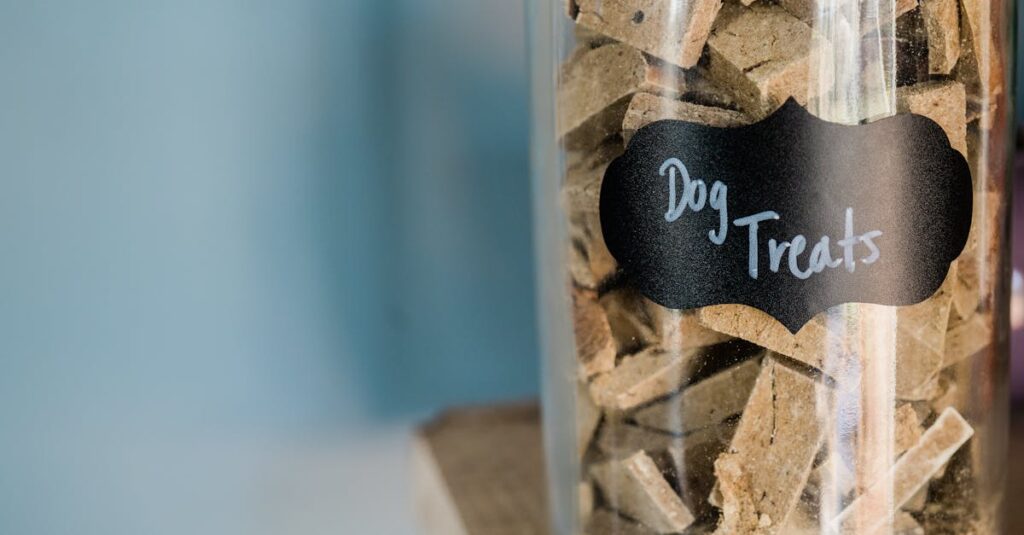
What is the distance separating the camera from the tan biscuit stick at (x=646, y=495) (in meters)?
0.40

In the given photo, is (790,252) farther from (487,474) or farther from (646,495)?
(487,474)

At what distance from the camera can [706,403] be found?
1.27 feet

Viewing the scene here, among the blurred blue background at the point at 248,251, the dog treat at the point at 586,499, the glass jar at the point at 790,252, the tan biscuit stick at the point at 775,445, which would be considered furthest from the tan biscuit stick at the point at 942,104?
the blurred blue background at the point at 248,251

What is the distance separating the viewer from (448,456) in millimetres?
680

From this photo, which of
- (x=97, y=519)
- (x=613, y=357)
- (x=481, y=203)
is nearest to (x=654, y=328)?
(x=613, y=357)

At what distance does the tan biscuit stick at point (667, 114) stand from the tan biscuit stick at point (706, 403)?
0.10 m

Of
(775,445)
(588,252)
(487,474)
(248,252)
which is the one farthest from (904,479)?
(248,252)

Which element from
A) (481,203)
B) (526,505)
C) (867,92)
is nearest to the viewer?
(867,92)

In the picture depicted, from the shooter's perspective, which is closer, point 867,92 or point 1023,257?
point 867,92

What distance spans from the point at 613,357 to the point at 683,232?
66mm

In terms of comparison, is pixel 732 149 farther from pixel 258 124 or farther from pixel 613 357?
pixel 258 124

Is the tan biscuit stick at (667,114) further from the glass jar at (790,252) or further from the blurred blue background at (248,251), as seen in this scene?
the blurred blue background at (248,251)

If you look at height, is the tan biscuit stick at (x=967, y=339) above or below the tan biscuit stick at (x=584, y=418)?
above

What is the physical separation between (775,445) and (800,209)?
97 mm
